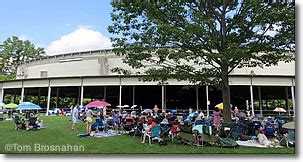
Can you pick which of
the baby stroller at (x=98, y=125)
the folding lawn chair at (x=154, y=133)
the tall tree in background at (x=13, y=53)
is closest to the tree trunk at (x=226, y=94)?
the folding lawn chair at (x=154, y=133)

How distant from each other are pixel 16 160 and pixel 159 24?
711 cm

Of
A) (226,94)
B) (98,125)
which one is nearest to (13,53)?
(98,125)

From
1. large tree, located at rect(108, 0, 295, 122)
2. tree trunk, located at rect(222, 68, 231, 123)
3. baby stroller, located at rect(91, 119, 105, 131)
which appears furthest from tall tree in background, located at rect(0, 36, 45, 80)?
tree trunk, located at rect(222, 68, 231, 123)

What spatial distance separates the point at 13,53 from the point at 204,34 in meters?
51.8

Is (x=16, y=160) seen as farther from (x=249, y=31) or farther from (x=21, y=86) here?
(x=21, y=86)

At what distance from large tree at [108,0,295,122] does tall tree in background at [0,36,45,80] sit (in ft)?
138

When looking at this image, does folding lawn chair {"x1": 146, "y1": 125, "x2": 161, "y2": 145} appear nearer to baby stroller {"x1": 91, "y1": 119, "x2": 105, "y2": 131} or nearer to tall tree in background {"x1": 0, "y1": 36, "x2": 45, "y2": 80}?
baby stroller {"x1": 91, "y1": 119, "x2": 105, "y2": 131}

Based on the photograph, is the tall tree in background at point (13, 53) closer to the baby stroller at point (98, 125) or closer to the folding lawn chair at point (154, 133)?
the baby stroller at point (98, 125)

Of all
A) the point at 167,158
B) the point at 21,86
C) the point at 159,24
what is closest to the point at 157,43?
the point at 159,24

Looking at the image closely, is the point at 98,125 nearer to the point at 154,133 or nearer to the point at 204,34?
the point at 154,133

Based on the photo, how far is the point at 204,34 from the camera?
11.8 m

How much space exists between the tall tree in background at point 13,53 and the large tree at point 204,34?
138ft

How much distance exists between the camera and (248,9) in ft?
39.2

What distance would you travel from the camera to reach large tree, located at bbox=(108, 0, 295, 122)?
11.2 meters
